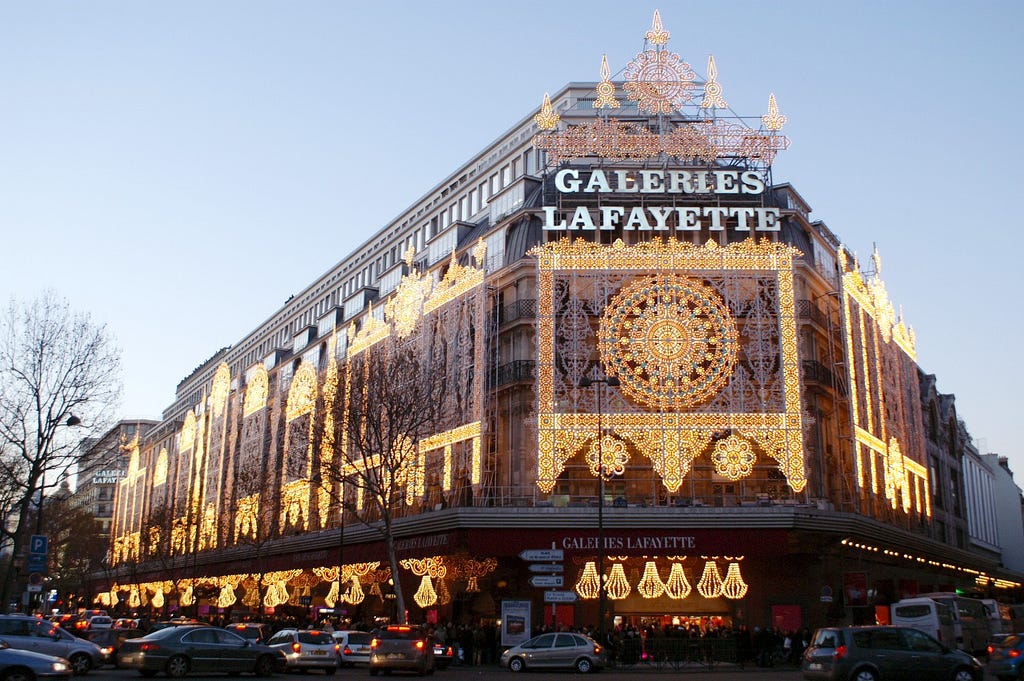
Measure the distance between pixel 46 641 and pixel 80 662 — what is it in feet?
4.44

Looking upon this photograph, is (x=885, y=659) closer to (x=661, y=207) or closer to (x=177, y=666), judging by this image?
(x=177, y=666)

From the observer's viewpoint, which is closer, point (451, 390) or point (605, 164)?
point (451, 390)

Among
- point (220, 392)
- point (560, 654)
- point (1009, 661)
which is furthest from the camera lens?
point (220, 392)

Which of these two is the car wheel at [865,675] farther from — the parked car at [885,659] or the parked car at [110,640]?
the parked car at [110,640]

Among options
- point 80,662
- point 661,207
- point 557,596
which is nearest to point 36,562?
point 80,662

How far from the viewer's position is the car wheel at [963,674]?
74.4 feet

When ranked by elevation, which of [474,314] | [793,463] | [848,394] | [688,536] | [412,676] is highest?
[474,314]

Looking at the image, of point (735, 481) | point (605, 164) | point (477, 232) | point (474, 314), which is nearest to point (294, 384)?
point (477, 232)

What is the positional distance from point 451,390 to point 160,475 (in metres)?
67.5

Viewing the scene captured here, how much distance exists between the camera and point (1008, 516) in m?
116

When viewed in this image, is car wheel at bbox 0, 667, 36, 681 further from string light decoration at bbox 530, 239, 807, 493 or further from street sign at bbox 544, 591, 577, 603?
string light decoration at bbox 530, 239, 807, 493

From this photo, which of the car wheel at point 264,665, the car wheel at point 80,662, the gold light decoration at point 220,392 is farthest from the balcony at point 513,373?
the gold light decoration at point 220,392

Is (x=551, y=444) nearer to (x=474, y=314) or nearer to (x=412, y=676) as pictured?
(x=474, y=314)

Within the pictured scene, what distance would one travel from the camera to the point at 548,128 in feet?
175
